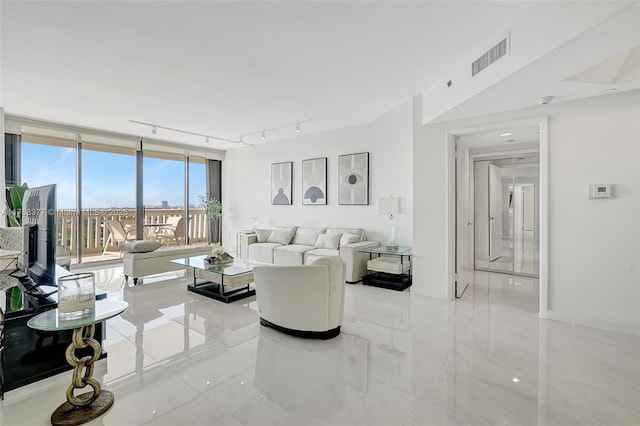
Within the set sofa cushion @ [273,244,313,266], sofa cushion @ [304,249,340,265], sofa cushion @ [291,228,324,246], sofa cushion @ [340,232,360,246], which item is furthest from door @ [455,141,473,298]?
sofa cushion @ [291,228,324,246]

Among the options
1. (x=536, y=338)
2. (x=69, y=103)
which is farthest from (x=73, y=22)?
(x=536, y=338)

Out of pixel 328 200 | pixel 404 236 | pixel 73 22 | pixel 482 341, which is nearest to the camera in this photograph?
pixel 73 22

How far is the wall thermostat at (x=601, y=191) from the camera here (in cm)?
301

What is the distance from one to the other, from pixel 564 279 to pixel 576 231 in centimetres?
53

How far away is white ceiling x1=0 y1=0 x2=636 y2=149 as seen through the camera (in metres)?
2.41

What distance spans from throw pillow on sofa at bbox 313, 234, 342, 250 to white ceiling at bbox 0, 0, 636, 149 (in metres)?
2.17

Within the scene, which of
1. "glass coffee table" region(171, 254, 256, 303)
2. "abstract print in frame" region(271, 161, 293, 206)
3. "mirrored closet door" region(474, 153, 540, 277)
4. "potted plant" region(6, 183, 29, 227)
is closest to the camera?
"glass coffee table" region(171, 254, 256, 303)

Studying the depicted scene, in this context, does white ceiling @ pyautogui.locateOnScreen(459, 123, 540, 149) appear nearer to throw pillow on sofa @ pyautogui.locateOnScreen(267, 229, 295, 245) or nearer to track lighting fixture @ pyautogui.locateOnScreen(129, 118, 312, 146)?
track lighting fixture @ pyautogui.locateOnScreen(129, 118, 312, 146)

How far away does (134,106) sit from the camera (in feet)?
15.3

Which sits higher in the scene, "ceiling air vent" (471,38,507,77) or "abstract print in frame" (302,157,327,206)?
"ceiling air vent" (471,38,507,77)

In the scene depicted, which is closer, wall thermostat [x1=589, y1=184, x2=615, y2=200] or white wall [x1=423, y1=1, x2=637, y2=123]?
white wall [x1=423, y1=1, x2=637, y2=123]

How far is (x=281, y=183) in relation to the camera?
7.07 meters

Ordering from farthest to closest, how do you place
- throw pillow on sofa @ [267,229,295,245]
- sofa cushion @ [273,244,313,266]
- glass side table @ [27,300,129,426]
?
throw pillow on sofa @ [267,229,295,245] < sofa cushion @ [273,244,313,266] < glass side table @ [27,300,129,426]

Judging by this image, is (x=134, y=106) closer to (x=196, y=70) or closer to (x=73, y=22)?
(x=196, y=70)
